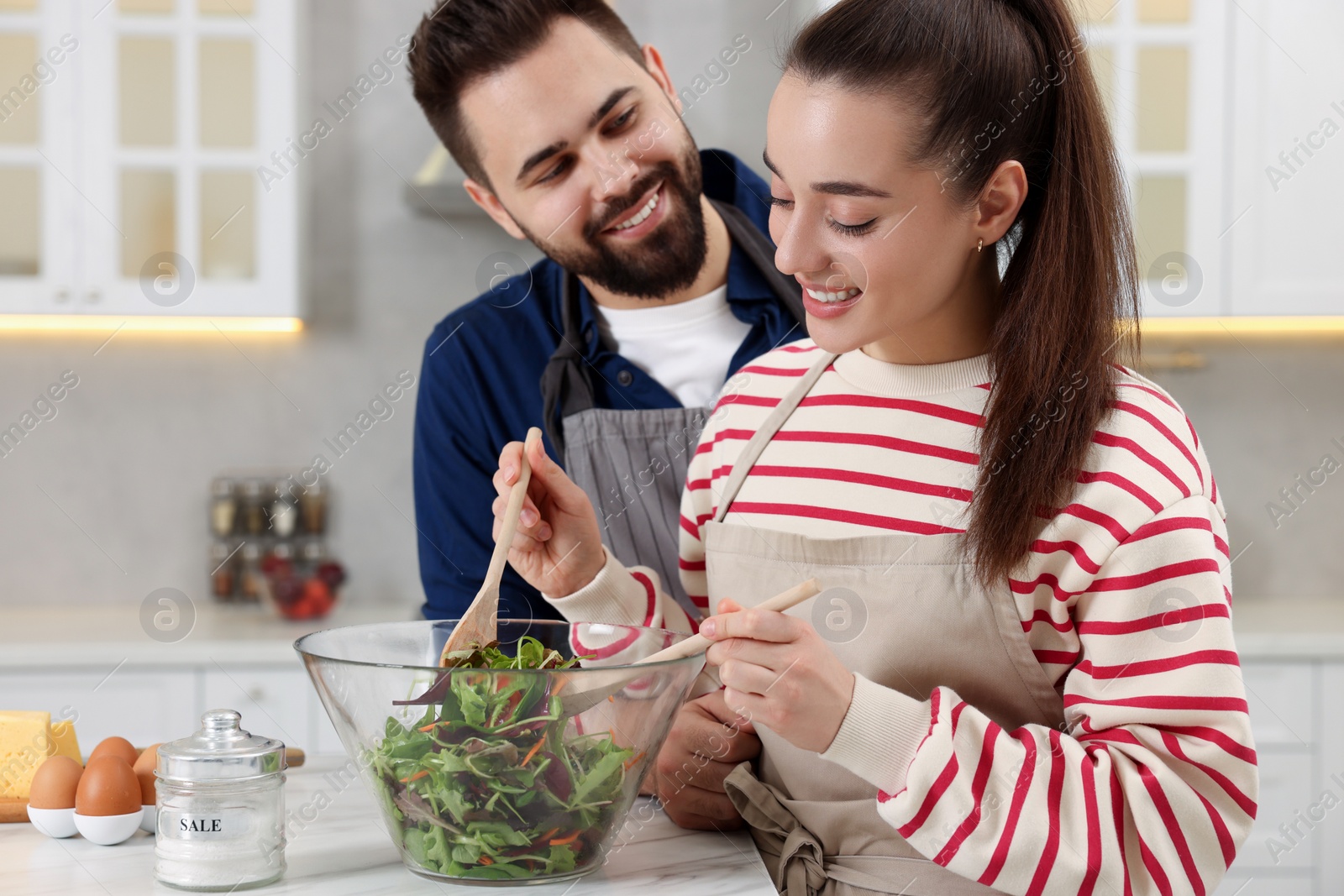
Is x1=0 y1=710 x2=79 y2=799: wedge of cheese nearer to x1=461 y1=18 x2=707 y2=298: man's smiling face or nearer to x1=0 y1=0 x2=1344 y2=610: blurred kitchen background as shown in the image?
x1=461 y1=18 x2=707 y2=298: man's smiling face

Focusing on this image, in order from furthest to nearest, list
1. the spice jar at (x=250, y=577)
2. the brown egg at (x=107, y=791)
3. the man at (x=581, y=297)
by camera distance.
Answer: the spice jar at (x=250, y=577), the man at (x=581, y=297), the brown egg at (x=107, y=791)

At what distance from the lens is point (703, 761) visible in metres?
0.94

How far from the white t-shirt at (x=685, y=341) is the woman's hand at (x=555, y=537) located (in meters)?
0.50

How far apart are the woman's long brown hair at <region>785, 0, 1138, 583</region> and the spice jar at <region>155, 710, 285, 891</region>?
20.8 inches

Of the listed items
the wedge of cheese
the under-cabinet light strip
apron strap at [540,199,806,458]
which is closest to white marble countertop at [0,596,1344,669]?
the under-cabinet light strip

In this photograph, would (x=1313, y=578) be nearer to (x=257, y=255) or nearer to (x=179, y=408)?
(x=257, y=255)

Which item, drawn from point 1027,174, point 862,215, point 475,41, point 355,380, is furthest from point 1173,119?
point 355,380

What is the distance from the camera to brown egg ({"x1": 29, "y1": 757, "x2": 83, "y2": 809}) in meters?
0.84

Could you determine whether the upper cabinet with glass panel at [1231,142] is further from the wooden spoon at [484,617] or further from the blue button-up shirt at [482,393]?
the wooden spoon at [484,617]

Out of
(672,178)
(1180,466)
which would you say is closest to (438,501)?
(672,178)

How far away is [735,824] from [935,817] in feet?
0.74

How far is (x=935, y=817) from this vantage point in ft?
2.45

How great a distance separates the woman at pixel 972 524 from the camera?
2.44 ft

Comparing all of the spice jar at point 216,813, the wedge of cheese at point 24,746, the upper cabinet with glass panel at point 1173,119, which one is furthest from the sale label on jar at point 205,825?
the upper cabinet with glass panel at point 1173,119
